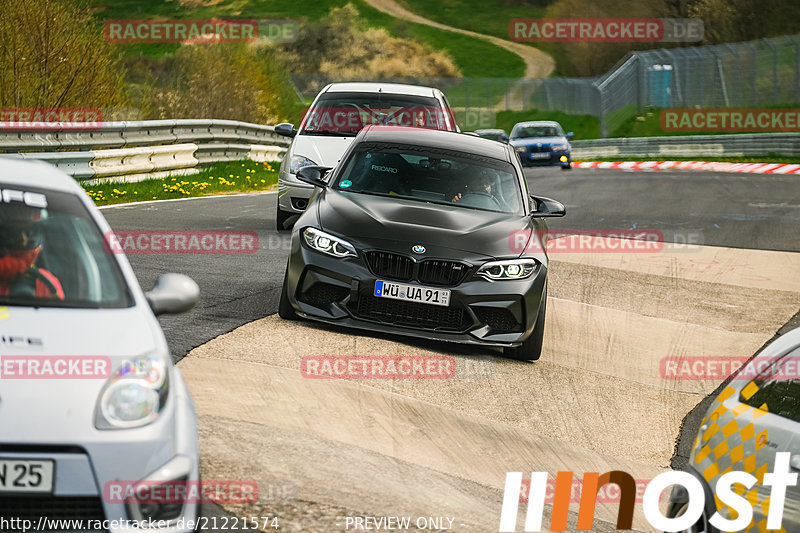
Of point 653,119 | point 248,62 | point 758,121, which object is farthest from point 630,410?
point 653,119

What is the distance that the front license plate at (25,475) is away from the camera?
3.94m

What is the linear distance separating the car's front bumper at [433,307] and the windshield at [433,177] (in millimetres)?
1214

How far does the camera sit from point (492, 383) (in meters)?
8.25

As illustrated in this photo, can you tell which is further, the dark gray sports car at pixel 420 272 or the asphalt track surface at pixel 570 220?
the asphalt track surface at pixel 570 220

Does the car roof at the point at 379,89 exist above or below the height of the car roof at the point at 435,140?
below

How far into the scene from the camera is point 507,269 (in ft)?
28.1

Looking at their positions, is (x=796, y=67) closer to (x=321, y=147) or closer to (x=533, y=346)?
(x=321, y=147)

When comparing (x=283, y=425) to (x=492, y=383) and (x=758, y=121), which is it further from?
(x=758, y=121)

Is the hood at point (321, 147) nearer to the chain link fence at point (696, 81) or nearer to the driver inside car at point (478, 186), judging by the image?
the driver inside car at point (478, 186)

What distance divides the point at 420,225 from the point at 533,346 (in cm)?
120

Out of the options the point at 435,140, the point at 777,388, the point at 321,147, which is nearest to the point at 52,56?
the point at 321,147

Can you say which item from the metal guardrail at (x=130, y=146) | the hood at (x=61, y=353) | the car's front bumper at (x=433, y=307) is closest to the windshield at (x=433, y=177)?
the car's front bumper at (x=433, y=307)

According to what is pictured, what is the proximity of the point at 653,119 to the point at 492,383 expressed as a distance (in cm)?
4444

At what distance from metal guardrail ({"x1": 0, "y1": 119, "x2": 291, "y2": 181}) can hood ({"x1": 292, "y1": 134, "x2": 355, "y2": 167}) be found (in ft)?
12.7
